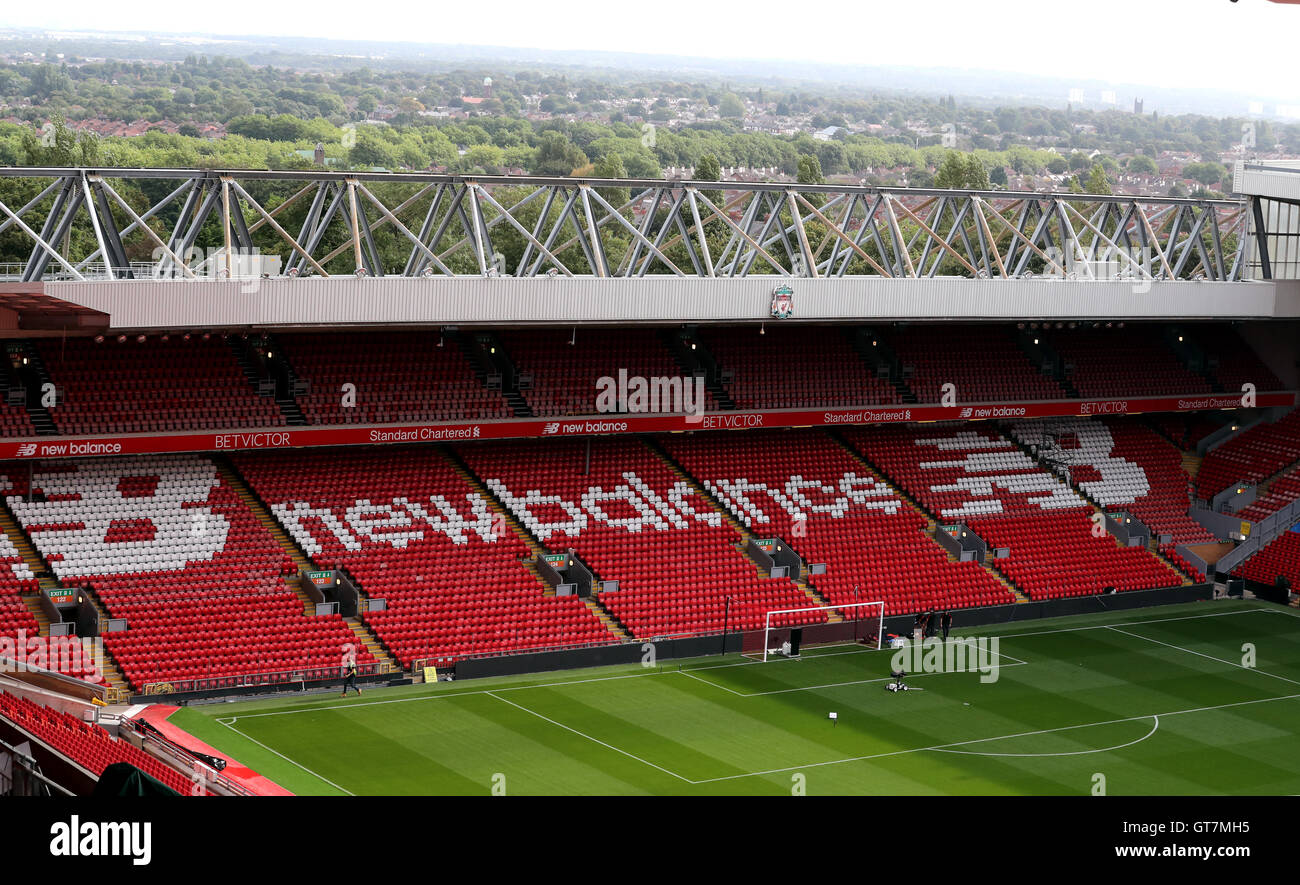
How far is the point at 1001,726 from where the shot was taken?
3634 centimetres

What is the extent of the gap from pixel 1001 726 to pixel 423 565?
597 inches

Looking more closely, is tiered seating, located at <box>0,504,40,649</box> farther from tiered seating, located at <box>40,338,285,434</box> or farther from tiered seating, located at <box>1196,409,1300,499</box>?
tiered seating, located at <box>1196,409,1300,499</box>

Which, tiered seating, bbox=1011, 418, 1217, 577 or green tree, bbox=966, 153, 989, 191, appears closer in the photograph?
tiered seating, bbox=1011, 418, 1217, 577

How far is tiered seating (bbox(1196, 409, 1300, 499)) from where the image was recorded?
56062mm

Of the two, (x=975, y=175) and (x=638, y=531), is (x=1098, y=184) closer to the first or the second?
(x=975, y=175)

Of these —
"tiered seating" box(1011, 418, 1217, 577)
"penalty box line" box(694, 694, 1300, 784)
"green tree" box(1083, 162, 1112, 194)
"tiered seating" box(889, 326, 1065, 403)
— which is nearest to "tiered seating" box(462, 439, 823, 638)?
"penalty box line" box(694, 694, 1300, 784)

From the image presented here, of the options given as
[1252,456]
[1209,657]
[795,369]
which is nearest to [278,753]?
[795,369]

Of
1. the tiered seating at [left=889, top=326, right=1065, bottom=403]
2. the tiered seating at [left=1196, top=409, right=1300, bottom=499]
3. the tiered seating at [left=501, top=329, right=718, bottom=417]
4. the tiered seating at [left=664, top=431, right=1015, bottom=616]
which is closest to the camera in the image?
the tiered seating at [left=664, top=431, right=1015, bottom=616]

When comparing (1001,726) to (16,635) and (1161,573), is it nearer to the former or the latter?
(1161,573)

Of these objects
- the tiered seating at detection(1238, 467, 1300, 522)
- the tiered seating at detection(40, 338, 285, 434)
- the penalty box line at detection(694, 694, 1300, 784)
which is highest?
the tiered seating at detection(40, 338, 285, 434)

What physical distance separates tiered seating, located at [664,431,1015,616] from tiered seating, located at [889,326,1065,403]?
14.8ft

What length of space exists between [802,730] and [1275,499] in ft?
88.0

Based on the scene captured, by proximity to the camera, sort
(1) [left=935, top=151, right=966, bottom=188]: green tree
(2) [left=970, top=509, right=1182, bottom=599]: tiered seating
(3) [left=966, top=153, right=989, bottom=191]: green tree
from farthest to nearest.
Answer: (3) [left=966, top=153, right=989, bottom=191]: green tree
(1) [left=935, top=151, right=966, bottom=188]: green tree
(2) [left=970, top=509, right=1182, bottom=599]: tiered seating

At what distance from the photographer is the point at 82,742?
28.5 m
